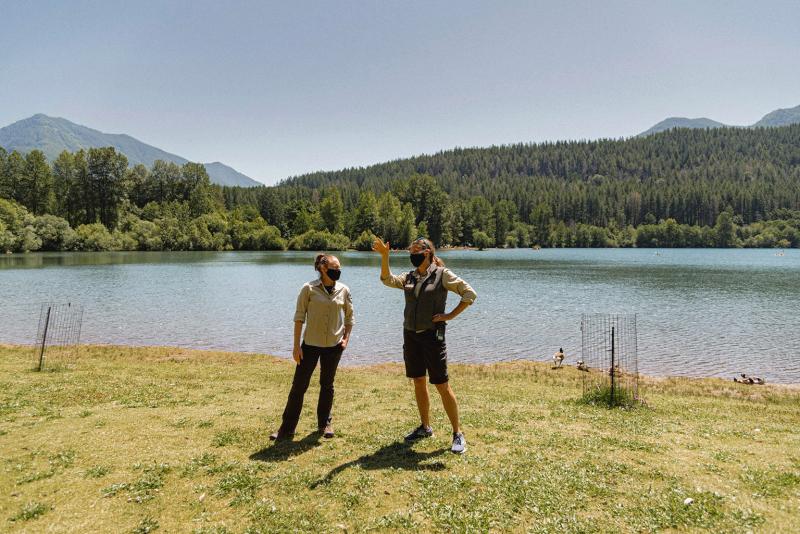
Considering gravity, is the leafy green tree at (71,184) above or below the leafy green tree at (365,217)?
above

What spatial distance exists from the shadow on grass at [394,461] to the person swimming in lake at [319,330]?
1.19m

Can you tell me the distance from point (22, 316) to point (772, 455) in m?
40.3

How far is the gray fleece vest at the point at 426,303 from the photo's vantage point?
734 cm

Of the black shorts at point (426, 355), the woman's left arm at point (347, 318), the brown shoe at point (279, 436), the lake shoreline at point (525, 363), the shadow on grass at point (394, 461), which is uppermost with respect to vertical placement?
the woman's left arm at point (347, 318)

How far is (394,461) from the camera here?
7.26 metres

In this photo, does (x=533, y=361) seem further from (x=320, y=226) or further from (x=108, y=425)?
(x=320, y=226)

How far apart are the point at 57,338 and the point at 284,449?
24377 mm

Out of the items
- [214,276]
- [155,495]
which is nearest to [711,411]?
[155,495]

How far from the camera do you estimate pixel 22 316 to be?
31.5m

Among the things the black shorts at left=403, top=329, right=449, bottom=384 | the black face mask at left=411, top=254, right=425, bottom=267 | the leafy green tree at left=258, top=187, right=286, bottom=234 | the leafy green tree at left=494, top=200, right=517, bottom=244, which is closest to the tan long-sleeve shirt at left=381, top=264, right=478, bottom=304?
the black face mask at left=411, top=254, right=425, bottom=267

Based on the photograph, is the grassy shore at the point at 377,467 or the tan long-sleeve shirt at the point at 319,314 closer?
the grassy shore at the point at 377,467

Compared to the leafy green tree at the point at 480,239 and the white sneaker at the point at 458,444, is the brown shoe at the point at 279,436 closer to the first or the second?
the white sneaker at the point at 458,444

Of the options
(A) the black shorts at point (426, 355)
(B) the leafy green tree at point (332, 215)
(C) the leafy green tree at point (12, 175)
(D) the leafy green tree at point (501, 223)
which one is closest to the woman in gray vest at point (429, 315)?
(A) the black shorts at point (426, 355)

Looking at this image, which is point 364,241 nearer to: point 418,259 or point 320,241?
point 320,241
